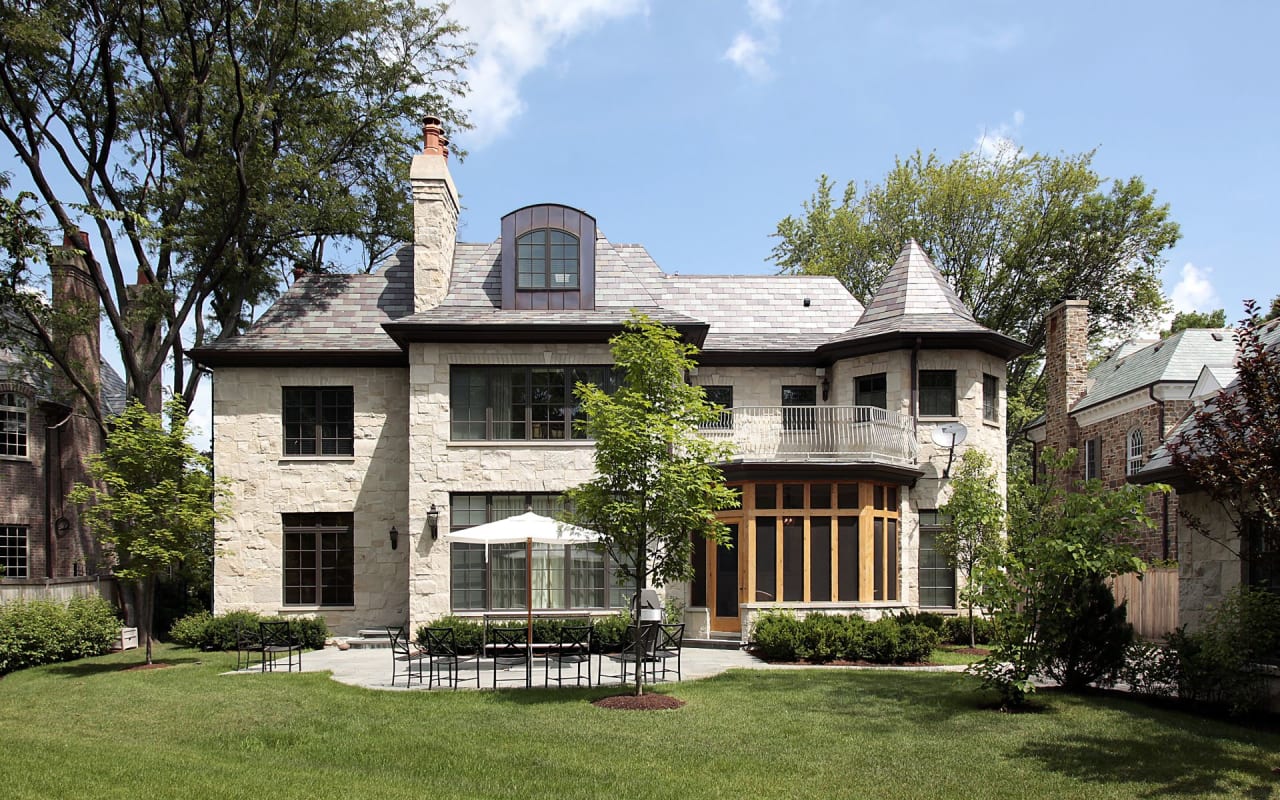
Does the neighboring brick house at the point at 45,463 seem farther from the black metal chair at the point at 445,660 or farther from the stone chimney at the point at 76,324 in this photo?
the black metal chair at the point at 445,660

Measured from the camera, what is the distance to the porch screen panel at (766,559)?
733 inches

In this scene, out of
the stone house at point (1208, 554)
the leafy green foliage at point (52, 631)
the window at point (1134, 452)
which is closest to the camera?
the stone house at point (1208, 554)

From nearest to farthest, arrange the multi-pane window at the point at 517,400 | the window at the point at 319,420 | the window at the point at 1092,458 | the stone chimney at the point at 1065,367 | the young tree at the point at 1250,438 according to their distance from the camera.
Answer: the young tree at the point at 1250,438 → the multi-pane window at the point at 517,400 → the window at the point at 319,420 → the stone chimney at the point at 1065,367 → the window at the point at 1092,458

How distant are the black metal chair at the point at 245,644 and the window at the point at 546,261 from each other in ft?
28.4

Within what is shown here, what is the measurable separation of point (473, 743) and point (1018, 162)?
98.3 ft

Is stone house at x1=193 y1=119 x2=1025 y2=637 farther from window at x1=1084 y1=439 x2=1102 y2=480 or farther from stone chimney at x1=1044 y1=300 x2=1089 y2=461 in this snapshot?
window at x1=1084 y1=439 x2=1102 y2=480

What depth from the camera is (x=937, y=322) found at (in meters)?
20.0

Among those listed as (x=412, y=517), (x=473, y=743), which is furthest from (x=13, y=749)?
(x=412, y=517)

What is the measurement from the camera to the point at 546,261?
1995cm

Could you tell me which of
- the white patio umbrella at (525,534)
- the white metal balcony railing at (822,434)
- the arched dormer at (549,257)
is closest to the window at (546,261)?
the arched dormer at (549,257)

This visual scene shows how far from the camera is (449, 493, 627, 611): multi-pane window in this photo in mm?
18766

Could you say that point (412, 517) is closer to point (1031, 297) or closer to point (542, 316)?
point (542, 316)

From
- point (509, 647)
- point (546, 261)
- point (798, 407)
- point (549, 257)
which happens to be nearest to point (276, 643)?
point (509, 647)

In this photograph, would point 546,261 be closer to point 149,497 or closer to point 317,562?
point 317,562
